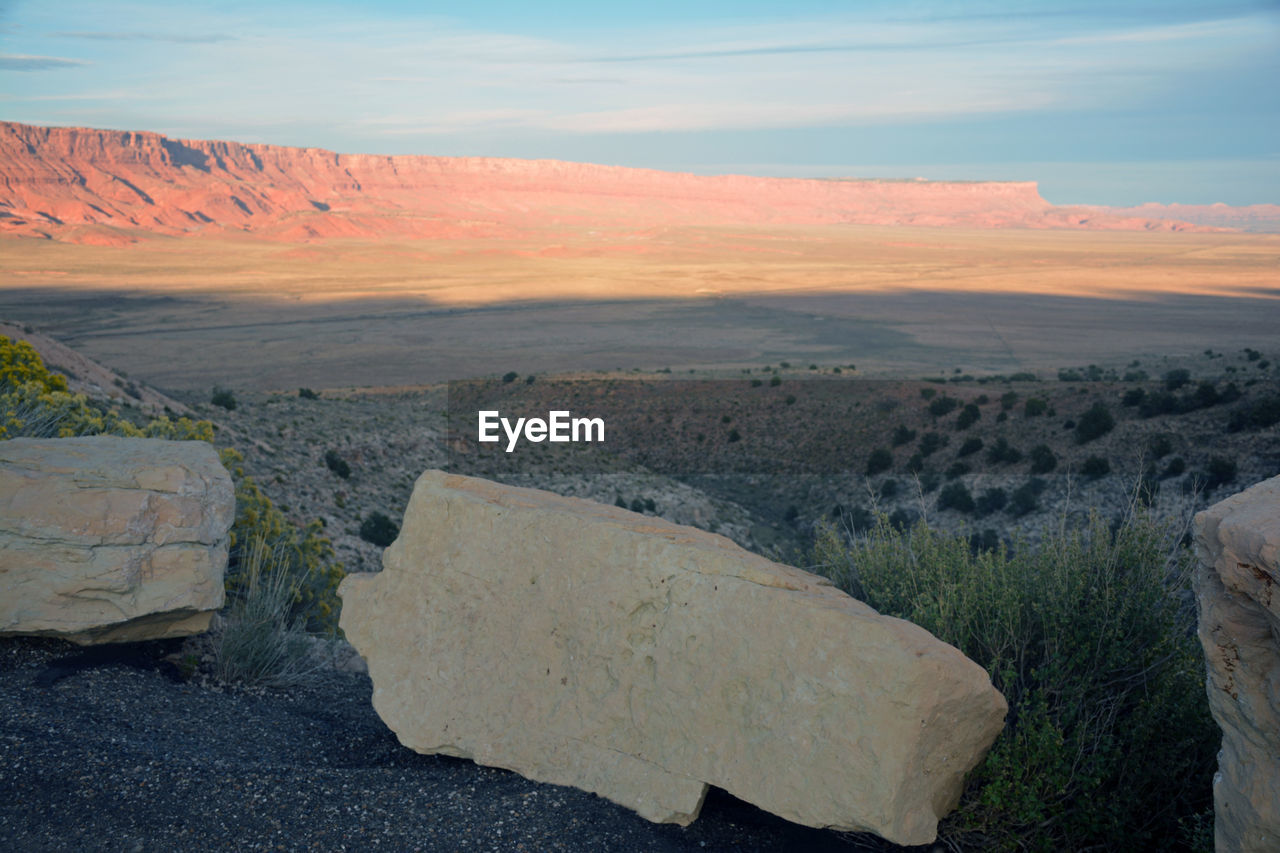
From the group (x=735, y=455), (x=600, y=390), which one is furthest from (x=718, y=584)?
(x=600, y=390)

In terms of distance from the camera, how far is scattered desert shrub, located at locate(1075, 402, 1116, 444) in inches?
1008

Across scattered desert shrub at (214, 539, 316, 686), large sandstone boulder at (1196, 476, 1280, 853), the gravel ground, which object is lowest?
scattered desert shrub at (214, 539, 316, 686)

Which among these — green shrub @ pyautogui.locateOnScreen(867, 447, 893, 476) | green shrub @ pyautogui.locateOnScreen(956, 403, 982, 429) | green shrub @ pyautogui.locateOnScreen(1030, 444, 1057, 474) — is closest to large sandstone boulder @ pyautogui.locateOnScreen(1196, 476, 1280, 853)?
green shrub @ pyautogui.locateOnScreen(1030, 444, 1057, 474)

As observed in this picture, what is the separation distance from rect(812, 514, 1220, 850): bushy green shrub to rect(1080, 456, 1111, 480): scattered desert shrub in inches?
704

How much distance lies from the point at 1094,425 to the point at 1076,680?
22.8m

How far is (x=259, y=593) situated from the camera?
25.9 ft

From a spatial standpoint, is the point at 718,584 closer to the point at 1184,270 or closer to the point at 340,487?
the point at 340,487

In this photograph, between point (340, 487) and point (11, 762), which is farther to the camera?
point (340, 487)

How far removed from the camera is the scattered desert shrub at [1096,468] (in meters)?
23.2

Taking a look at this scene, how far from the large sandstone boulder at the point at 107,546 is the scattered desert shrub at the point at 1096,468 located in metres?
21.9

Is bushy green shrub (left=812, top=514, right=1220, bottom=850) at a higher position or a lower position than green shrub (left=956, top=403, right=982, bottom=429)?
higher

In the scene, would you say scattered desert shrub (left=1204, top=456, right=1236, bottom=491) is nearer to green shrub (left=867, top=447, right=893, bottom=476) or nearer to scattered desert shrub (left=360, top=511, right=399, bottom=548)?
green shrub (left=867, top=447, right=893, bottom=476)

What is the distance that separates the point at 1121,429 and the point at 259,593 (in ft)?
78.8

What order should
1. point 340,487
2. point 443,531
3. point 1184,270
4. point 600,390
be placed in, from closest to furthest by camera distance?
1. point 443,531
2. point 340,487
3. point 600,390
4. point 1184,270
